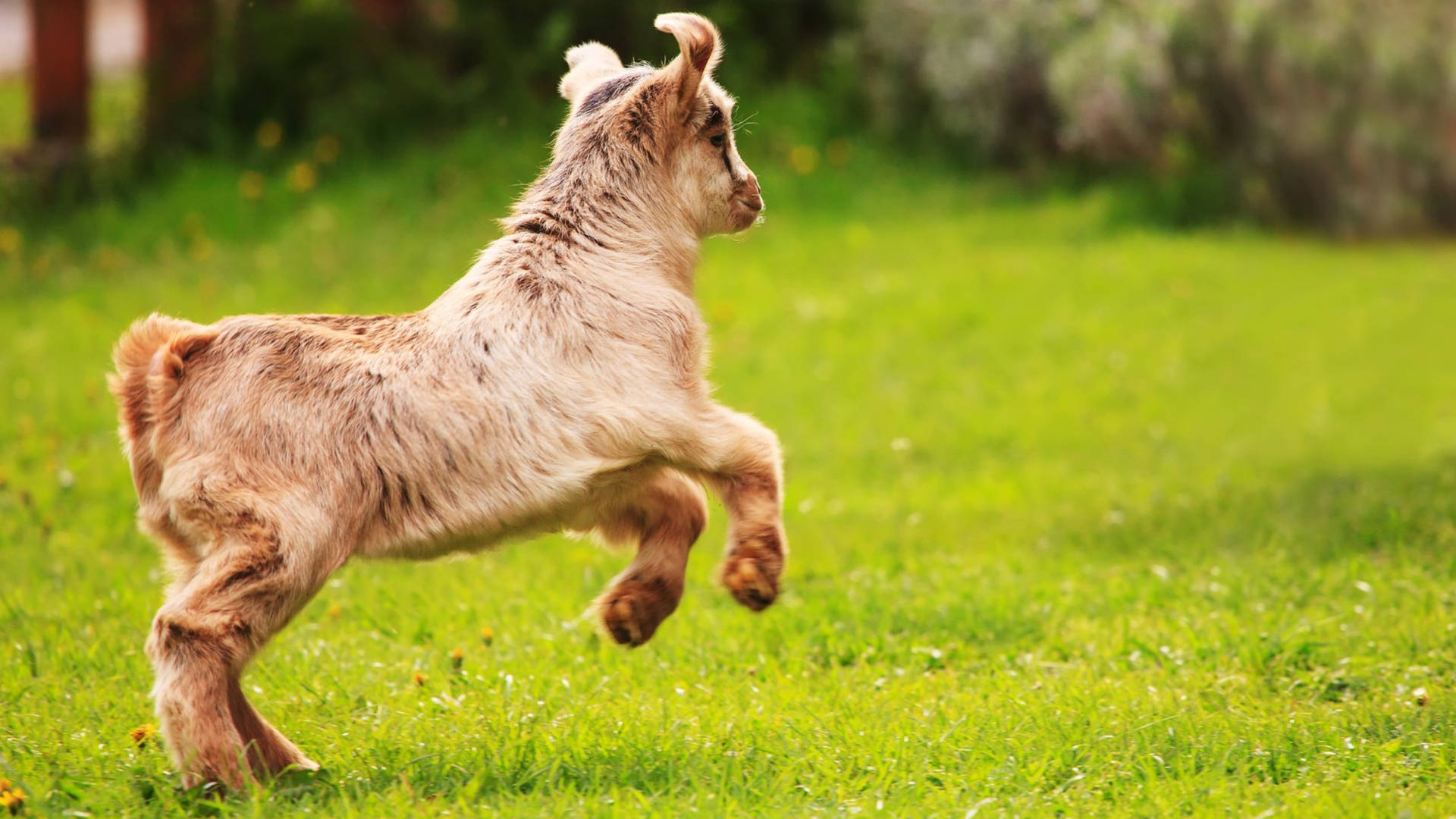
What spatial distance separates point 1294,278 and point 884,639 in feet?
27.2

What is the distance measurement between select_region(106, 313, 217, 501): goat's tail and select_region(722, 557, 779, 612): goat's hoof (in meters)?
1.72

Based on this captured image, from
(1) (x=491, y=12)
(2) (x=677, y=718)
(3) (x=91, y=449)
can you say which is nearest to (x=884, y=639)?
(2) (x=677, y=718)

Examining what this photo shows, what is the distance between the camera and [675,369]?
15.9ft

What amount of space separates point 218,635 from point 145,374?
0.92m

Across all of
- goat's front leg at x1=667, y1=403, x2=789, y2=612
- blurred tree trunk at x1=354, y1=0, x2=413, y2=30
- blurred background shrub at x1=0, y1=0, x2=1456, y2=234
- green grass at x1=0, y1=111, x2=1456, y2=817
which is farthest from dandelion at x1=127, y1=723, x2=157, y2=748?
blurred tree trunk at x1=354, y1=0, x2=413, y2=30

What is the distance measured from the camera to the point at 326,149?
49.8 ft

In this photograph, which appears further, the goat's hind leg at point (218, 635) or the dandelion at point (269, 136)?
the dandelion at point (269, 136)

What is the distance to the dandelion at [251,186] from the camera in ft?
47.3

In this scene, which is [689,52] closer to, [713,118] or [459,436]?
[713,118]

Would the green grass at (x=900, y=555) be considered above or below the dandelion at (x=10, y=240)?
below

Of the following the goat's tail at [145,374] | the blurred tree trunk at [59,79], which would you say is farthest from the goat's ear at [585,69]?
the blurred tree trunk at [59,79]

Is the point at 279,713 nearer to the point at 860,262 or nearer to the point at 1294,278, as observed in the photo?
the point at 860,262

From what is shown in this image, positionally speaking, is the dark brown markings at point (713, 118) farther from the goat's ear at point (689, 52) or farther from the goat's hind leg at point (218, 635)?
the goat's hind leg at point (218, 635)

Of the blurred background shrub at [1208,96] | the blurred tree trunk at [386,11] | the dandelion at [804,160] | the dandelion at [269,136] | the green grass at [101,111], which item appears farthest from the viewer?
the blurred tree trunk at [386,11]
